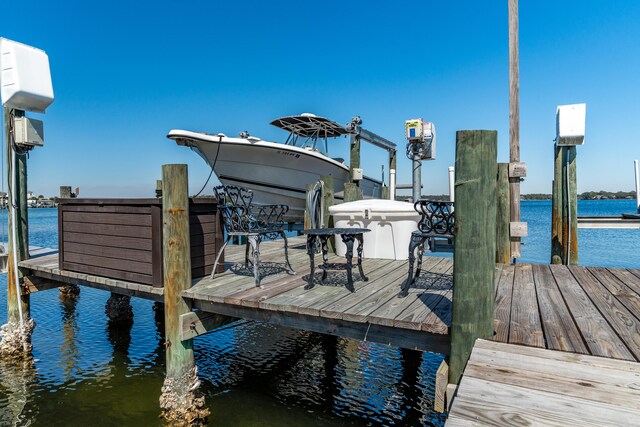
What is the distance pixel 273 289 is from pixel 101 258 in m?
2.32

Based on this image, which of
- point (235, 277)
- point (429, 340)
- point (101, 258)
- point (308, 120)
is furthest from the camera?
point (308, 120)

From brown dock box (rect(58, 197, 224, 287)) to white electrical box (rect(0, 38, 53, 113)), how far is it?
162 cm

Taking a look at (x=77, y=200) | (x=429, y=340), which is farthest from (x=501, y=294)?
(x=77, y=200)

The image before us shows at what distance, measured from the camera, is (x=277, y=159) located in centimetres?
1289

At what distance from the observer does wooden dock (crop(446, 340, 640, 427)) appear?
167 cm

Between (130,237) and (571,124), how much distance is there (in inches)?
211

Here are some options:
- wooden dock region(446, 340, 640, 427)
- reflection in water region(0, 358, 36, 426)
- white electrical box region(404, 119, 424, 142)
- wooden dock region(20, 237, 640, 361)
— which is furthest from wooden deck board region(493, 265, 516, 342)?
reflection in water region(0, 358, 36, 426)

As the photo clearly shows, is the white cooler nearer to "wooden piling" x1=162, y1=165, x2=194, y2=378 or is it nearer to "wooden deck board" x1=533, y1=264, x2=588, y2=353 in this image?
"wooden deck board" x1=533, y1=264, x2=588, y2=353

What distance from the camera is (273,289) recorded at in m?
3.79

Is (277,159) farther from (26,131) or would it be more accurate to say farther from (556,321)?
(556,321)

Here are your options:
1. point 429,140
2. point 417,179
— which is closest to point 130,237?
point 417,179

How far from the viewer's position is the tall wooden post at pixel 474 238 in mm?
2428

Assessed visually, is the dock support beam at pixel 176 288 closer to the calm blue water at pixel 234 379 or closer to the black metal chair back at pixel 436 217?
the calm blue water at pixel 234 379

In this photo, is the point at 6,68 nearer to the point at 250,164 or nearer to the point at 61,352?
the point at 61,352
